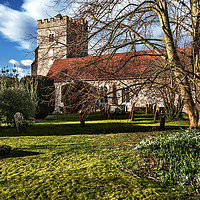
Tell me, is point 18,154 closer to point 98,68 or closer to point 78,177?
point 78,177

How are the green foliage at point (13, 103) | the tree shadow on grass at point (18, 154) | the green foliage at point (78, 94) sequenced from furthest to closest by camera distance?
the green foliage at point (13, 103), the tree shadow on grass at point (18, 154), the green foliage at point (78, 94)

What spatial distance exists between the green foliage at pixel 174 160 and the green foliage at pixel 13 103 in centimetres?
830

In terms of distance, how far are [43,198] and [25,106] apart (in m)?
9.50

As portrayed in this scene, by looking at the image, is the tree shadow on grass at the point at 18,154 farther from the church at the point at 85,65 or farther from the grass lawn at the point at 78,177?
the church at the point at 85,65

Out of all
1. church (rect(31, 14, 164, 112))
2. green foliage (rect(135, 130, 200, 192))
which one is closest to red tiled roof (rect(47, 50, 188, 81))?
church (rect(31, 14, 164, 112))

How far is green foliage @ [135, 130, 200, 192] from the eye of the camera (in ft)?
11.6

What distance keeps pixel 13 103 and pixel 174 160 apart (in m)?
9.68

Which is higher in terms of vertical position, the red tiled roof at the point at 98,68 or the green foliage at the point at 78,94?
the red tiled roof at the point at 98,68

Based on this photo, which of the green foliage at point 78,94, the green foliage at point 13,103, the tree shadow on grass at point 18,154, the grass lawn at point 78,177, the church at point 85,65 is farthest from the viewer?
the green foliage at point 13,103

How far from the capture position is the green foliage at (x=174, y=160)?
3551 millimetres

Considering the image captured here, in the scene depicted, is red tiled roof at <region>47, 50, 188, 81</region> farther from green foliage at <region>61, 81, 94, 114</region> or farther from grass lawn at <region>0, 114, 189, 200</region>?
grass lawn at <region>0, 114, 189, 200</region>

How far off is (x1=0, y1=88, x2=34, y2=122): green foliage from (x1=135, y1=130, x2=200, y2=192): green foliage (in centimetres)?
830

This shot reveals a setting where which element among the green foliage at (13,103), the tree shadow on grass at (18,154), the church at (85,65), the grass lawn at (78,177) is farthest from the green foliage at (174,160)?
the green foliage at (13,103)

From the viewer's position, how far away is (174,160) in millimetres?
4082
